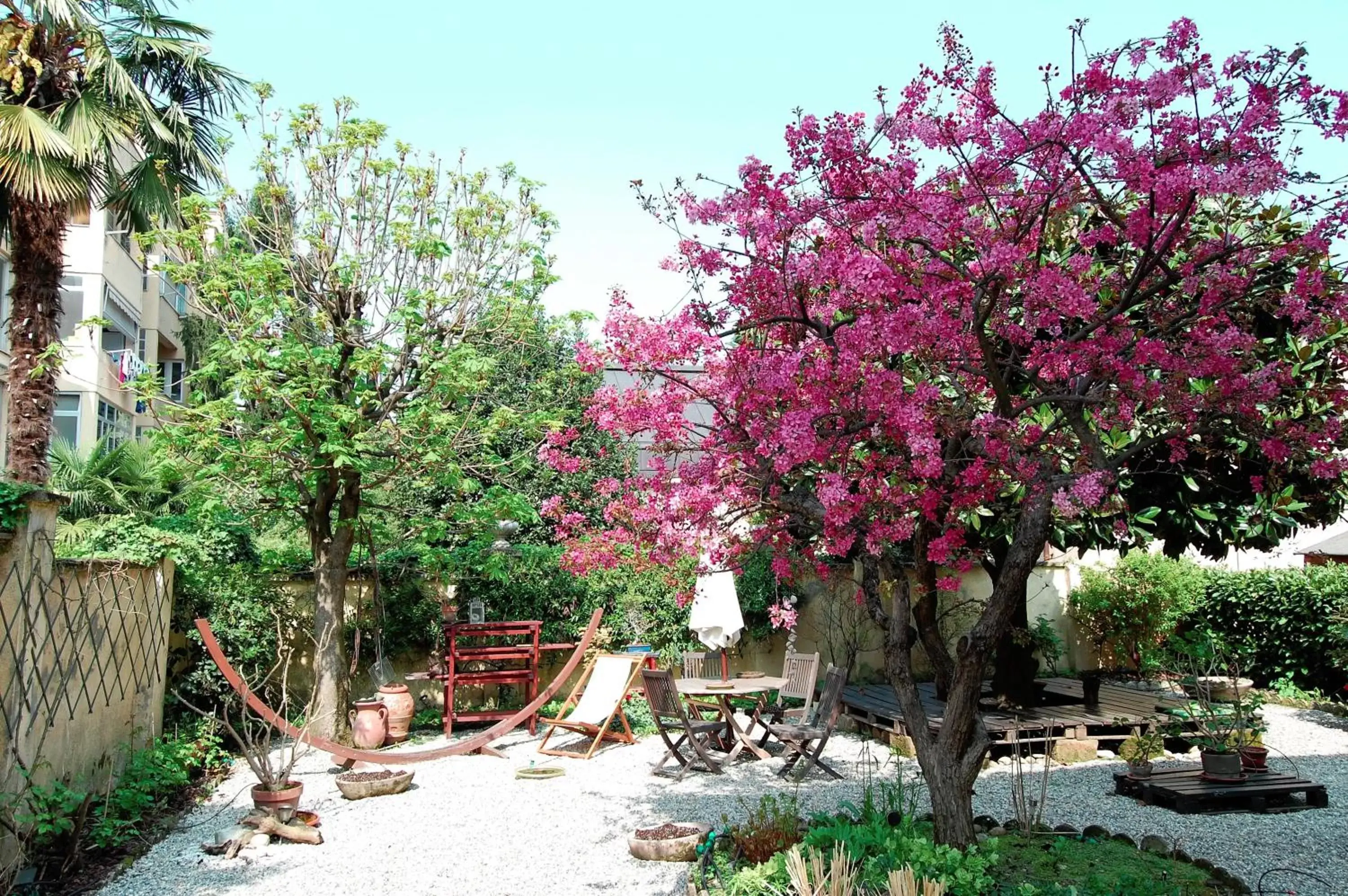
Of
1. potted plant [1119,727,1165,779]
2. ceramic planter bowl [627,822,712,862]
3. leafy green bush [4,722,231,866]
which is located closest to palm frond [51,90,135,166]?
leafy green bush [4,722,231,866]

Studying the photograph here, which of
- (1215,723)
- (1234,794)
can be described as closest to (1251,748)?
(1215,723)

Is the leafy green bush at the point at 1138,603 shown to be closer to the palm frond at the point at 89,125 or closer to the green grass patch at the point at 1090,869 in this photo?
the green grass patch at the point at 1090,869

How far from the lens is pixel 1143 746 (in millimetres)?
8617

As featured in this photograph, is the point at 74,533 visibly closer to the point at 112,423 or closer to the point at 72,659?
the point at 72,659

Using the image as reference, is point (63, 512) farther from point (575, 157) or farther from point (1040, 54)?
point (1040, 54)

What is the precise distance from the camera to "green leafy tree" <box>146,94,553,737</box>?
28.1ft

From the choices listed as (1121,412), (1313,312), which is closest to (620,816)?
(1121,412)

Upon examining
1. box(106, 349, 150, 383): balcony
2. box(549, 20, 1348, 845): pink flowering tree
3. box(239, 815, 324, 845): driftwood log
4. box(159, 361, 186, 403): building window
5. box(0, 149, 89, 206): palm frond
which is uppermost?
box(159, 361, 186, 403): building window

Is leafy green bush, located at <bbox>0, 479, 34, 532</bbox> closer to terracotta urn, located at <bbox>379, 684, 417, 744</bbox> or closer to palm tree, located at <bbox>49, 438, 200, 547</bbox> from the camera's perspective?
terracotta urn, located at <bbox>379, 684, 417, 744</bbox>

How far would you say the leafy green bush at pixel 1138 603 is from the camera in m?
13.6

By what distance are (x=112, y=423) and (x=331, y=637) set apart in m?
12.1

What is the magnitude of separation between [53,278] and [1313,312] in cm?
936

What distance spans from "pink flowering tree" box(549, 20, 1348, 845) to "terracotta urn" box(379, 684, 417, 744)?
220 inches

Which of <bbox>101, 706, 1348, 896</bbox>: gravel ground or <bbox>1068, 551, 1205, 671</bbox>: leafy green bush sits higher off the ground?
<bbox>1068, 551, 1205, 671</bbox>: leafy green bush
